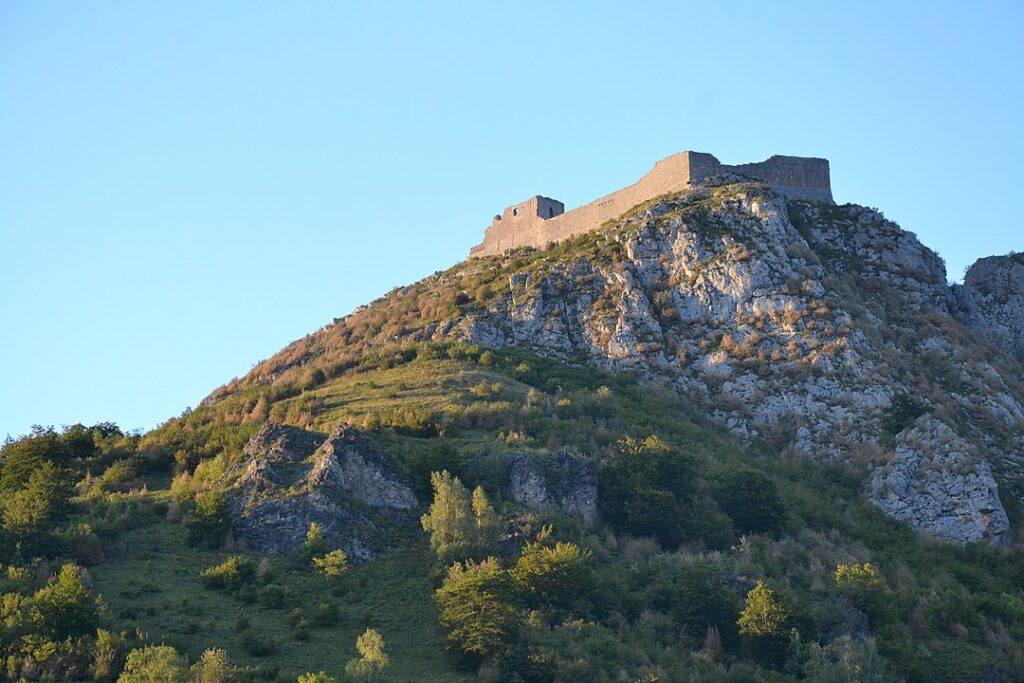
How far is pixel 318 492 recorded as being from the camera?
45.5 metres

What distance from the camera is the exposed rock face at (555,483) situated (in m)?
48.0

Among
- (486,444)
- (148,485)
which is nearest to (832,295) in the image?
(486,444)

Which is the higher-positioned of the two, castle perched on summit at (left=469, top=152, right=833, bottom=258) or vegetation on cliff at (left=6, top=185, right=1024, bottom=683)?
castle perched on summit at (left=469, top=152, right=833, bottom=258)

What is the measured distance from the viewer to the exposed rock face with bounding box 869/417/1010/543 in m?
51.7

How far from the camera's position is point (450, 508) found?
4406 centimetres

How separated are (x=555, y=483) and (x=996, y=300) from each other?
130 ft

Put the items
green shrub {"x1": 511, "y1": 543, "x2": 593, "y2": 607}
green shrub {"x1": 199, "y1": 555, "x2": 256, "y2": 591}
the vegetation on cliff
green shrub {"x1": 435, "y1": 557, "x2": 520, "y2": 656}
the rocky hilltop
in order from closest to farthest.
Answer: green shrub {"x1": 435, "y1": 557, "x2": 520, "y2": 656} → the vegetation on cliff → green shrub {"x1": 511, "y1": 543, "x2": 593, "y2": 607} → green shrub {"x1": 199, "y1": 555, "x2": 256, "y2": 591} → the rocky hilltop

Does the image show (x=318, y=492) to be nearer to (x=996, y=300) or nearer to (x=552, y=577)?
(x=552, y=577)

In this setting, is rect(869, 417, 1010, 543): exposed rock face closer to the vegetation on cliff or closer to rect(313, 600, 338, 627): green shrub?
the vegetation on cliff

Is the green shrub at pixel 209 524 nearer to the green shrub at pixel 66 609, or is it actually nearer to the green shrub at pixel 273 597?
the green shrub at pixel 273 597

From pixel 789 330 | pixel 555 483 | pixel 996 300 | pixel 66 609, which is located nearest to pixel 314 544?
pixel 555 483

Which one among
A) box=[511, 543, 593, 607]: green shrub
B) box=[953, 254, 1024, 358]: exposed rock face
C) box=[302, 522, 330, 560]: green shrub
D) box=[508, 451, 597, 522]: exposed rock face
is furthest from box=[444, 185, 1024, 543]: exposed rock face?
box=[302, 522, 330, 560]: green shrub

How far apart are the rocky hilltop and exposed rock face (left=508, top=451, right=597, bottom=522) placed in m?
12.7

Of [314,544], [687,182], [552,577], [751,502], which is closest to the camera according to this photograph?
[552,577]
